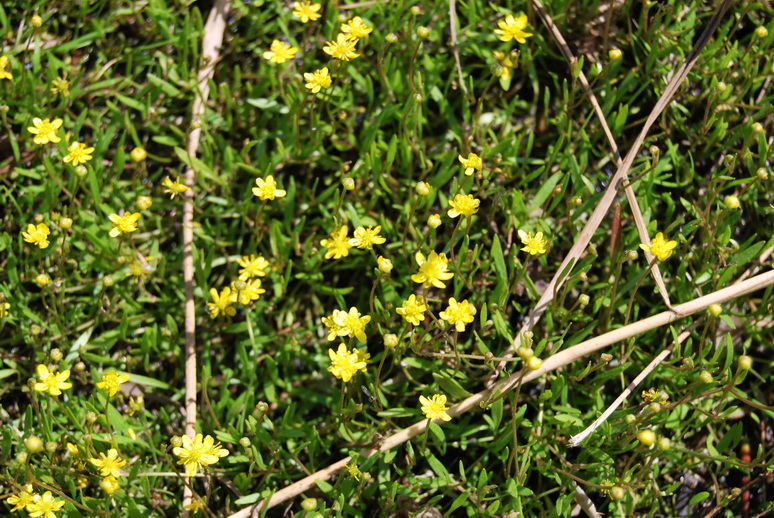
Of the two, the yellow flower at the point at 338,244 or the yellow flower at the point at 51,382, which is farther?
the yellow flower at the point at 338,244

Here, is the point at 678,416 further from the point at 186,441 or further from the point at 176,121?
the point at 176,121

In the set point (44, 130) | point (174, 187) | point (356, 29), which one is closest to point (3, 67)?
point (44, 130)

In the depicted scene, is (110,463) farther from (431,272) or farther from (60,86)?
(60,86)

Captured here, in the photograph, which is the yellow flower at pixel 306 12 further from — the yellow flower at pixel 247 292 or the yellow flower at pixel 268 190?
the yellow flower at pixel 247 292

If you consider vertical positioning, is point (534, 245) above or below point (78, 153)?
below

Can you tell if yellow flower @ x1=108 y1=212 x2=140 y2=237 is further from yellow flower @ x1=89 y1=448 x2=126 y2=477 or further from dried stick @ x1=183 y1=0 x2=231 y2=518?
yellow flower @ x1=89 y1=448 x2=126 y2=477

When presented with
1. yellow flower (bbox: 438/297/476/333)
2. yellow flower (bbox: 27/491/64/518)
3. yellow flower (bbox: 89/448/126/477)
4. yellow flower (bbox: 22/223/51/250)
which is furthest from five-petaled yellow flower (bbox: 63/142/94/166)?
yellow flower (bbox: 438/297/476/333)

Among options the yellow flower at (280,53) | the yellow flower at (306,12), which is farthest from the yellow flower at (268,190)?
the yellow flower at (306,12)
